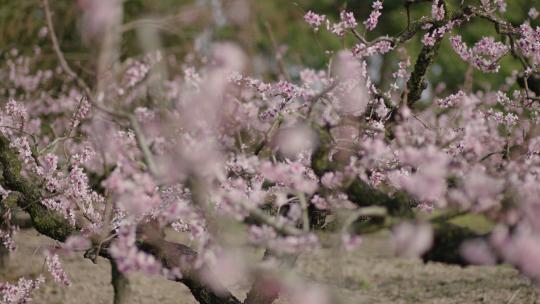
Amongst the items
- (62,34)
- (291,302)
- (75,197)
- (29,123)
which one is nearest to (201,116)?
(75,197)

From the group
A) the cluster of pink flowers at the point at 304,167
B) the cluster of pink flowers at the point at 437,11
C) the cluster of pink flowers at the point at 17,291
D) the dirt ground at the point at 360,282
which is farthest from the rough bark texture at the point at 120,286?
the cluster of pink flowers at the point at 437,11

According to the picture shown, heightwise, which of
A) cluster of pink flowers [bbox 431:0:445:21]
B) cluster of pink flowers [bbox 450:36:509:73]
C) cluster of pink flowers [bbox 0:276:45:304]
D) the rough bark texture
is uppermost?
cluster of pink flowers [bbox 450:36:509:73]

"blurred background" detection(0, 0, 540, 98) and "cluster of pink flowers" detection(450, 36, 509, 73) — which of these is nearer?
"cluster of pink flowers" detection(450, 36, 509, 73)

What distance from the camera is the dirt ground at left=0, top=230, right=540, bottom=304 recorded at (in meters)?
6.69

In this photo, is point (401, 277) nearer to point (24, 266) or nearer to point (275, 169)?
point (24, 266)

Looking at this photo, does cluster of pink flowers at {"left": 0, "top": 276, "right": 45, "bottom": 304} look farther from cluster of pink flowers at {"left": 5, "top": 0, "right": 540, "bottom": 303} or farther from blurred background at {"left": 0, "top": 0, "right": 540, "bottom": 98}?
blurred background at {"left": 0, "top": 0, "right": 540, "bottom": 98}

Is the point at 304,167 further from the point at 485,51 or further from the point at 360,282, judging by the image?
the point at 360,282

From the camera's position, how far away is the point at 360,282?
788 cm

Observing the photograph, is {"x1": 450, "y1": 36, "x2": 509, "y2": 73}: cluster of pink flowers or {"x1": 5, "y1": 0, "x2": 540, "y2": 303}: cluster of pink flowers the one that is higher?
{"x1": 450, "y1": 36, "x2": 509, "y2": 73}: cluster of pink flowers

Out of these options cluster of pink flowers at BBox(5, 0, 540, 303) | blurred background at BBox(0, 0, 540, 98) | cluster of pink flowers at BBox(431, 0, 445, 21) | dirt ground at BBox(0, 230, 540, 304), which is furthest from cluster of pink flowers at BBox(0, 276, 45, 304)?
blurred background at BBox(0, 0, 540, 98)

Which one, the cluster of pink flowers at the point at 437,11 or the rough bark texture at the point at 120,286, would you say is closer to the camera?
the cluster of pink flowers at the point at 437,11

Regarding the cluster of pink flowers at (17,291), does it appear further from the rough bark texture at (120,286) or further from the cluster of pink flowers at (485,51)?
the cluster of pink flowers at (485,51)

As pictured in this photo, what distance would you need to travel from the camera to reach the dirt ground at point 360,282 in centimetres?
669

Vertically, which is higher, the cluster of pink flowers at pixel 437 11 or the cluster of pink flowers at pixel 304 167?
the cluster of pink flowers at pixel 437 11
